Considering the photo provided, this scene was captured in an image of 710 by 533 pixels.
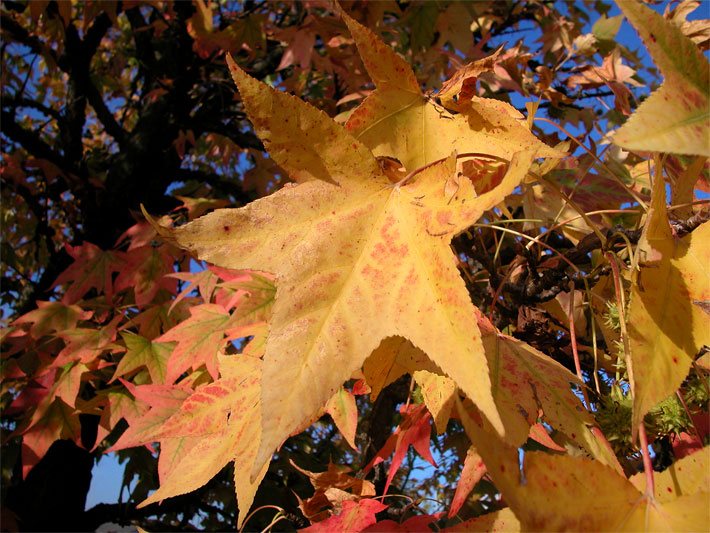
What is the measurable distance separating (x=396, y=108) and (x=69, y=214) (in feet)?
7.72

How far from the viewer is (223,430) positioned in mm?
670

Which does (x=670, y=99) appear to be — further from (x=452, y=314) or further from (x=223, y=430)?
(x=223, y=430)

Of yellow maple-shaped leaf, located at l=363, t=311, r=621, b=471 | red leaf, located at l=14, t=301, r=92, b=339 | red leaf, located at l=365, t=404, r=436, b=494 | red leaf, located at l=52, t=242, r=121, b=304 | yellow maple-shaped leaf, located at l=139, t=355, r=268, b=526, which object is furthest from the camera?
red leaf, located at l=52, t=242, r=121, b=304

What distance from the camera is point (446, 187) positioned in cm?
45

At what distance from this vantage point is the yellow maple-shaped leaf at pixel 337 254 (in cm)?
36

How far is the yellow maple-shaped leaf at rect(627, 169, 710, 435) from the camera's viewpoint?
14.7 inches

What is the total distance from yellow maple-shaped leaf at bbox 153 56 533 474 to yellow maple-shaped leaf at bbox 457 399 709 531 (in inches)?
2.1

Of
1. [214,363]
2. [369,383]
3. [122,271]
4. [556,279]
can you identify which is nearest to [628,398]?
[556,279]

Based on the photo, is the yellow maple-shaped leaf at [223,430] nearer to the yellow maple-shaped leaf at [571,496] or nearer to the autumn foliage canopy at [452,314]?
the autumn foliage canopy at [452,314]

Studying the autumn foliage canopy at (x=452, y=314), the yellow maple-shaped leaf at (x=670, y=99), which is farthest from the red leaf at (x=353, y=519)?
the yellow maple-shaped leaf at (x=670, y=99)

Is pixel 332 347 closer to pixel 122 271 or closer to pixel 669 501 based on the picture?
pixel 669 501

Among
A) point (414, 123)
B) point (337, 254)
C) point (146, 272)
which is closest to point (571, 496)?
point (337, 254)

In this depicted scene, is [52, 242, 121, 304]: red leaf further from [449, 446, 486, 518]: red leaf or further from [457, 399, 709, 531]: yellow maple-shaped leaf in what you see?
[457, 399, 709, 531]: yellow maple-shaped leaf

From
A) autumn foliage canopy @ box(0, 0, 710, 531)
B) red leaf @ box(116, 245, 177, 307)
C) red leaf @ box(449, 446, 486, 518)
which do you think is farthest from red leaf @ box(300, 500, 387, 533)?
red leaf @ box(116, 245, 177, 307)
